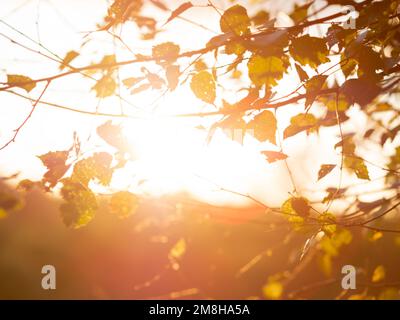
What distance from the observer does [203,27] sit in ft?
6.06

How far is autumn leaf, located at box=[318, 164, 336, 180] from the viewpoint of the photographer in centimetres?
184

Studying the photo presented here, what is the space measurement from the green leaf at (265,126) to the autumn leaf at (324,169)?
1.29 ft

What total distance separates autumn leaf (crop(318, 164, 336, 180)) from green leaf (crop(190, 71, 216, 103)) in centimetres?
62

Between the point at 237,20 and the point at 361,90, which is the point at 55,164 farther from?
the point at 361,90

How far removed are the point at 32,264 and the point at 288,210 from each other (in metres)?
15.0

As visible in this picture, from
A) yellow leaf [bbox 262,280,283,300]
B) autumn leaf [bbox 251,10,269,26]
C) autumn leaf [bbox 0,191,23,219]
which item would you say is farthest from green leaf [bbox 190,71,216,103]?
yellow leaf [bbox 262,280,283,300]

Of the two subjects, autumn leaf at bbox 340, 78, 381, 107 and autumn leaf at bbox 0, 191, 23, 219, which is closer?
autumn leaf at bbox 340, 78, 381, 107

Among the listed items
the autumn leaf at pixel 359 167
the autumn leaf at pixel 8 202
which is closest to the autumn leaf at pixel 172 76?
the autumn leaf at pixel 359 167

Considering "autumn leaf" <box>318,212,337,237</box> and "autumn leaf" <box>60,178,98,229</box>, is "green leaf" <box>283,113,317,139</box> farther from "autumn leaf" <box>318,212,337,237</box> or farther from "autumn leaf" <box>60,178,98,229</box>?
"autumn leaf" <box>60,178,98,229</box>

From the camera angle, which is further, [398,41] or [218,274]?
[218,274]
